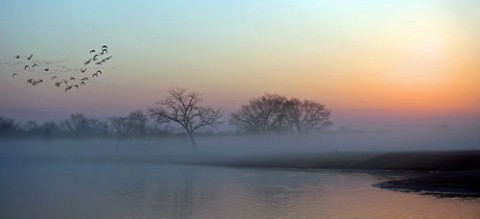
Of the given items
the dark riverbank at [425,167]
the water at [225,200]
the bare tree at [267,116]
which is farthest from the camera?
the bare tree at [267,116]

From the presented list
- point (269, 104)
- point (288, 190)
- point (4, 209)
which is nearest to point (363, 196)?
point (288, 190)

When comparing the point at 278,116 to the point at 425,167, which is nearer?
the point at 425,167

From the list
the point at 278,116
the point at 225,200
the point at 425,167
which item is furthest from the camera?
the point at 278,116

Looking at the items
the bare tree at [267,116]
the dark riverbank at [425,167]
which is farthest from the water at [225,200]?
the bare tree at [267,116]

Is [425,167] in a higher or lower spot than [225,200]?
higher

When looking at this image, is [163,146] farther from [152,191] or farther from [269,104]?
[152,191]

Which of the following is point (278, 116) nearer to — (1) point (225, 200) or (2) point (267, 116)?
(2) point (267, 116)

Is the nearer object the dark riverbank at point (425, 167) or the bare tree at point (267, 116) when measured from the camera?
the dark riverbank at point (425, 167)

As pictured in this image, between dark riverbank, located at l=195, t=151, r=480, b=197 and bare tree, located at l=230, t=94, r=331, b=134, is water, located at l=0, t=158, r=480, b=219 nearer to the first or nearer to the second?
dark riverbank, located at l=195, t=151, r=480, b=197

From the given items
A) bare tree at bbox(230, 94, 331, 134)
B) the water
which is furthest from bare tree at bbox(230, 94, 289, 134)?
the water

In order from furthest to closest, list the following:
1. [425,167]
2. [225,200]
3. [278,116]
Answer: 1. [278,116]
2. [425,167]
3. [225,200]

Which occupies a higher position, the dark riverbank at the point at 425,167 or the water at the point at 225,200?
the dark riverbank at the point at 425,167

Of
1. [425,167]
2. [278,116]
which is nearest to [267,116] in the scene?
[278,116]

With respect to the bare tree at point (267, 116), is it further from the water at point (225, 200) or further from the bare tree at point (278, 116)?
the water at point (225, 200)
